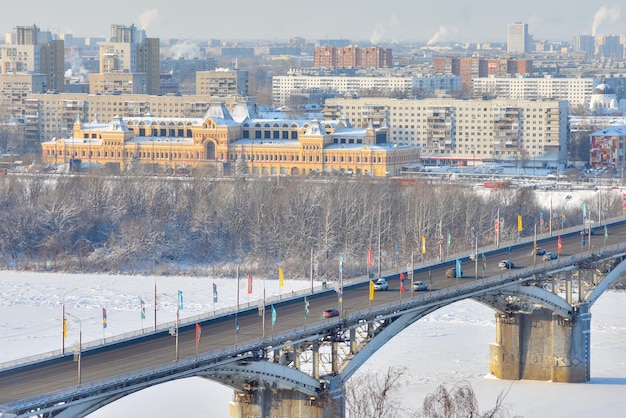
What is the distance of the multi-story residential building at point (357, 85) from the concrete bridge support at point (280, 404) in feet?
431

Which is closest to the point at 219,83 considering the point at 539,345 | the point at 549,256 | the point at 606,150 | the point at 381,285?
the point at 606,150

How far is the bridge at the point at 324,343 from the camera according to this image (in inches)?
1660

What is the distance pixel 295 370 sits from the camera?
45.7 metres

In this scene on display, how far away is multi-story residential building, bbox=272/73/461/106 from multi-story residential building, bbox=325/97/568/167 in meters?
42.7

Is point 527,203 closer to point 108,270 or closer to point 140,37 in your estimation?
point 108,270

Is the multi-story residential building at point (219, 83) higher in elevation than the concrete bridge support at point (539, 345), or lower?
higher

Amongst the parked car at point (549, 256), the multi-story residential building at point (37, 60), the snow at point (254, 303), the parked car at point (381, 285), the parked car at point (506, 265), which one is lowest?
the snow at point (254, 303)

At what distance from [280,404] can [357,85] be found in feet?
489

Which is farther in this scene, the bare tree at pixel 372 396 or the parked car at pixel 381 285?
the parked car at pixel 381 285

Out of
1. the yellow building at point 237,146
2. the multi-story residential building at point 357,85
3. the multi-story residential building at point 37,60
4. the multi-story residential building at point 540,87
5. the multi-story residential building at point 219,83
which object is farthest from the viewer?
the multi-story residential building at point 540,87

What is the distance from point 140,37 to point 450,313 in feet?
433

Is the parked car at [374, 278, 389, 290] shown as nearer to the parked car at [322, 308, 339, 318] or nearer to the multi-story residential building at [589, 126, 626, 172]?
the parked car at [322, 308, 339, 318]

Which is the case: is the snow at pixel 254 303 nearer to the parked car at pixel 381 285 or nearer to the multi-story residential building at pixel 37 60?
the parked car at pixel 381 285

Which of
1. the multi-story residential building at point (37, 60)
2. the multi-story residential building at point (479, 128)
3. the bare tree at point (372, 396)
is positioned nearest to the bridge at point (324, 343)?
the bare tree at point (372, 396)
